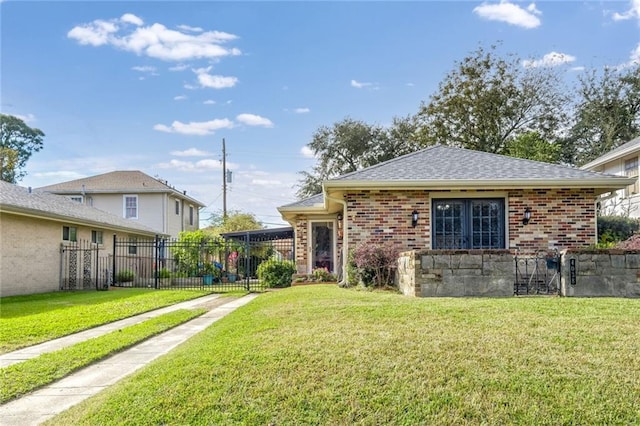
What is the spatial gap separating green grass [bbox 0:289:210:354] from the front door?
478 centimetres

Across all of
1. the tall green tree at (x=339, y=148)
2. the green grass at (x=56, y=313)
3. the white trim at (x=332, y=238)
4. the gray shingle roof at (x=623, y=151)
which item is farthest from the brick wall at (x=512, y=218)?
the tall green tree at (x=339, y=148)

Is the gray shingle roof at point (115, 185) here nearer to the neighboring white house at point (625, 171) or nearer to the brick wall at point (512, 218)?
the brick wall at point (512, 218)

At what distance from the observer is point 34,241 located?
45.5ft

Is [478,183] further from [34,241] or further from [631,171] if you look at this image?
[34,241]

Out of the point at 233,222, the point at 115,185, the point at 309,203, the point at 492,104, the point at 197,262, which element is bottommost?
the point at 197,262

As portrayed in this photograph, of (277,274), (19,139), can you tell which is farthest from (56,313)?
(19,139)

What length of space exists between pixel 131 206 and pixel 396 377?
26.0 metres

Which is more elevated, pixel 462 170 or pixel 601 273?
pixel 462 170

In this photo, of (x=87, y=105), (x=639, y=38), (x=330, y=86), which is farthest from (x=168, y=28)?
(x=639, y=38)

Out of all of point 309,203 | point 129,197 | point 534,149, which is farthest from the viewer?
point 129,197

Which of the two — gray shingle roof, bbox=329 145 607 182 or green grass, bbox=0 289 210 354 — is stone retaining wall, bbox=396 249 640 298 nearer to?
gray shingle roof, bbox=329 145 607 182

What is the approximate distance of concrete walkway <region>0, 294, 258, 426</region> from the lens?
3.94 meters

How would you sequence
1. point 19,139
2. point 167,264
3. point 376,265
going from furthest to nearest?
1. point 19,139
2. point 167,264
3. point 376,265

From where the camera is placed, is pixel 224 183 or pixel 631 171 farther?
pixel 224 183
